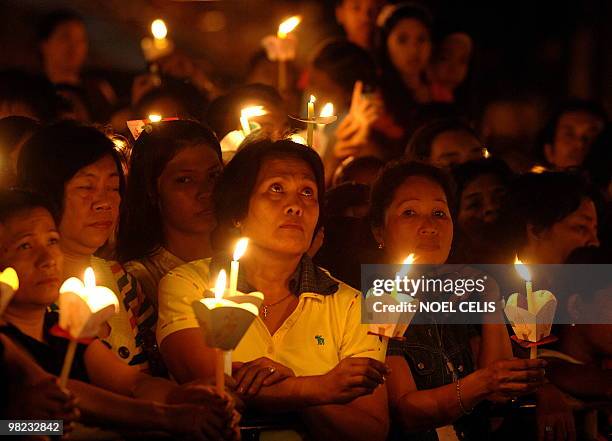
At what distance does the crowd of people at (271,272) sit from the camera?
3.58 metres

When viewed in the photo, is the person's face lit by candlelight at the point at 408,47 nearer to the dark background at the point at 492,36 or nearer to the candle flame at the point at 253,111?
the candle flame at the point at 253,111

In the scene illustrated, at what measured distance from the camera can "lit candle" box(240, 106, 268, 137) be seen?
4797mm

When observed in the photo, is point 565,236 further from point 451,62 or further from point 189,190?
point 451,62

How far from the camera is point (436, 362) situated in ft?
13.7

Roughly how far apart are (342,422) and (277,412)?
219 millimetres

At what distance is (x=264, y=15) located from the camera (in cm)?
1242

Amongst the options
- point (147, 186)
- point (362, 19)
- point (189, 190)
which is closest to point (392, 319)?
point (189, 190)

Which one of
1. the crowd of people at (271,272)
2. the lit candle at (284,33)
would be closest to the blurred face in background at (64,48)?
the lit candle at (284,33)

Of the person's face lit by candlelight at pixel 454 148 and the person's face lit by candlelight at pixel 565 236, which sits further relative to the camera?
the person's face lit by candlelight at pixel 454 148

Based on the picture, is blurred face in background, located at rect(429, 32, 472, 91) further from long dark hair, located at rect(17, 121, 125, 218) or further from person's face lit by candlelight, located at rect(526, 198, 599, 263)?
long dark hair, located at rect(17, 121, 125, 218)

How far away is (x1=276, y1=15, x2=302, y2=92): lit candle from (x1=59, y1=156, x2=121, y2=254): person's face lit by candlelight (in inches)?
69.4

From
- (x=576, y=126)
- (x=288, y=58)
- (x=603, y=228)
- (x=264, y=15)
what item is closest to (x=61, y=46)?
(x=288, y=58)

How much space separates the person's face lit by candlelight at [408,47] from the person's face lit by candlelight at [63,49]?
1.97m

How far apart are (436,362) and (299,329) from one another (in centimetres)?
55
